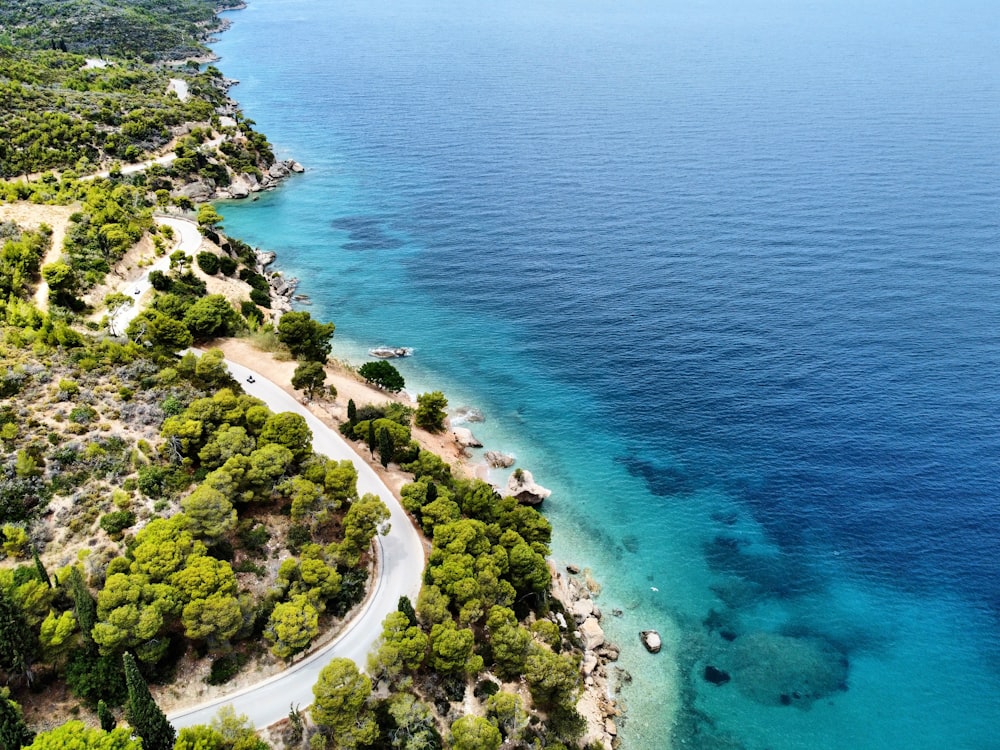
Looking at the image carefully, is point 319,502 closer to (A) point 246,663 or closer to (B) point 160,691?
(A) point 246,663

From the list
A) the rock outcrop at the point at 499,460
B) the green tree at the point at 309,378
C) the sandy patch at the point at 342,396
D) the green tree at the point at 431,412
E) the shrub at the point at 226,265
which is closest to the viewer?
the sandy patch at the point at 342,396

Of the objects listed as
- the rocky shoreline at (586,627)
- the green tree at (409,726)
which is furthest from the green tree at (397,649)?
the rocky shoreline at (586,627)

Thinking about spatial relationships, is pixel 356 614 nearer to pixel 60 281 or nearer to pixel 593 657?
pixel 593 657

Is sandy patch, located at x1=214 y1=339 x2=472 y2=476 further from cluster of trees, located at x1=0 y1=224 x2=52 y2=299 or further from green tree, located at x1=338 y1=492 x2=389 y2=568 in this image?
cluster of trees, located at x1=0 y1=224 x2=52 y2=299

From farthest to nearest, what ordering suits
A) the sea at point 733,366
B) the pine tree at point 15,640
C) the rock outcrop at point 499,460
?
the rock outcrop at point 499,460
the sea at point 733,366
the pine tree at point 15,640

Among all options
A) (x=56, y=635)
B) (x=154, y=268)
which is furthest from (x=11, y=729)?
(x=154, y=268)

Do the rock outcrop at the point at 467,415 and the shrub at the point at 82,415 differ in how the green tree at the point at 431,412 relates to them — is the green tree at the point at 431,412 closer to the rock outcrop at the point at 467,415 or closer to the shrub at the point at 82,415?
the rock outcrop at the point at 467,415

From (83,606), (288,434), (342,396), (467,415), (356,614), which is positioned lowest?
(467,415)

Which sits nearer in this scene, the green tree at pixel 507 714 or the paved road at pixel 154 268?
the green tree at pixel 507 714
